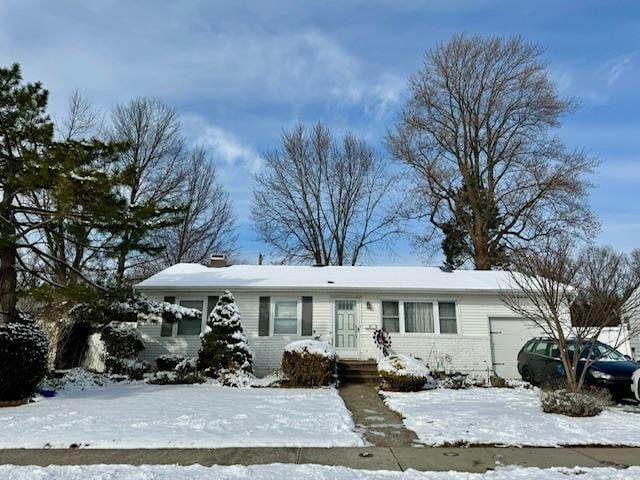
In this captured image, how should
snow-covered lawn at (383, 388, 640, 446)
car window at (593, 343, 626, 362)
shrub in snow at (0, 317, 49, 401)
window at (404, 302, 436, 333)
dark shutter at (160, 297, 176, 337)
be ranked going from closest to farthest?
snow-covered lawn at (383, 388, 640, 446) → shrub in snow at (0, 317, 49, 401) → car window at (593, 343, 626, 362) → dark shutter at (160, 297, 176, 337) → window at (404, 302, 436, 333)

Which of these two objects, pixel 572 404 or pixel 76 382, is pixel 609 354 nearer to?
pixel 572 404

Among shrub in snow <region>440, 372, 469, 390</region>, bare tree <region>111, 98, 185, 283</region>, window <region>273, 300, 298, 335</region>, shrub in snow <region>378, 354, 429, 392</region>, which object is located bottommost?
shrub in snow <region>440, 372, 469, 390</region>

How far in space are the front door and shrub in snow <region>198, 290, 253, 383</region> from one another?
128 inches

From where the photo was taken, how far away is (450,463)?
5352mm

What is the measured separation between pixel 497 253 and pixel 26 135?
22.2 meters

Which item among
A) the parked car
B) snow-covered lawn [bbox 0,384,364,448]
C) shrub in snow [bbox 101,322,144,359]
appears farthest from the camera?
shrub in snow [bbox 101,322,144,359]

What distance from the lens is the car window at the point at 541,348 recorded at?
1204 centimetres

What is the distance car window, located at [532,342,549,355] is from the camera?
474 inches

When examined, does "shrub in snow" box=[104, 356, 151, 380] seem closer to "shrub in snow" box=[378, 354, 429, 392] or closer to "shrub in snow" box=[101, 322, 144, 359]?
"shrub in snow" box=[101, 322, 144, 359]

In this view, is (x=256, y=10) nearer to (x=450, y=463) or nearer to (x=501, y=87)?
(x=450, y=463)

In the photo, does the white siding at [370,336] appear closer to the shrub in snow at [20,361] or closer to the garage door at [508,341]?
the garage door at [508,341]

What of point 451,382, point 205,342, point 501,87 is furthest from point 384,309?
point 501,87

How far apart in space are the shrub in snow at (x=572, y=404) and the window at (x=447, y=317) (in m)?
6.18

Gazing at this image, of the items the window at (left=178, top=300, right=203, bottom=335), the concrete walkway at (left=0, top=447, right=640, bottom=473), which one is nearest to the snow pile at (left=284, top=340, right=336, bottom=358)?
the window at (left=178, top=300, right=203, bottom=335)
